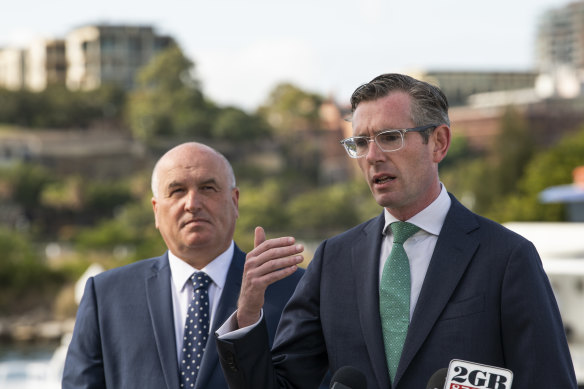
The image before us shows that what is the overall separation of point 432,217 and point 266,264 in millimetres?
419

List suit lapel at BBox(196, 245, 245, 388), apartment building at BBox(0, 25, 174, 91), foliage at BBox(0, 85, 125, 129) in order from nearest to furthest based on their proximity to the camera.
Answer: suit lapel at BBox(196, 245, 245, 388) → foliage at BBox(0, 85, 125, 129) → apartment building at BBox(0, 25, 174, 91)

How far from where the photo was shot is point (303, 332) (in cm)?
240

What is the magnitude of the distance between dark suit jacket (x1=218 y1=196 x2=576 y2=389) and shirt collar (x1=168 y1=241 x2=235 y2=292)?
2.60ft

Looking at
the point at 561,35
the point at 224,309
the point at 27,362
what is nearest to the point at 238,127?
the point at 27,362

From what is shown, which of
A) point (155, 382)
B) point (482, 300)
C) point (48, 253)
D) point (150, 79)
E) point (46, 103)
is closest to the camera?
point (482, 300)

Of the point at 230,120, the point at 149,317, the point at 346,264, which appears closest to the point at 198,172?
the point at 149,317

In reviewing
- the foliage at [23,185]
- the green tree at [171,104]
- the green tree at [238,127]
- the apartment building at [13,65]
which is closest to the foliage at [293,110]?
the green tree at [238,127]

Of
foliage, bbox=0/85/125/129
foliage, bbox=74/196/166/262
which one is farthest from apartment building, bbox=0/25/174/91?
foliage, bbox=74/196/166/262

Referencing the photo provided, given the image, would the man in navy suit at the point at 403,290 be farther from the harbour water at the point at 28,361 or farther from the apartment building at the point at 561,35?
the apartment building at the point at 561,35

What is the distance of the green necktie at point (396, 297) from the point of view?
2.26 m

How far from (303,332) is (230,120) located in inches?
3073

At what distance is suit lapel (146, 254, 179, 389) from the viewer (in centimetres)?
302

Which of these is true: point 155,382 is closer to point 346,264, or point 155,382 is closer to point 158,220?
point 158,220

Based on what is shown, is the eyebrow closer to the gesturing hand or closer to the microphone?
the gesturing hand
